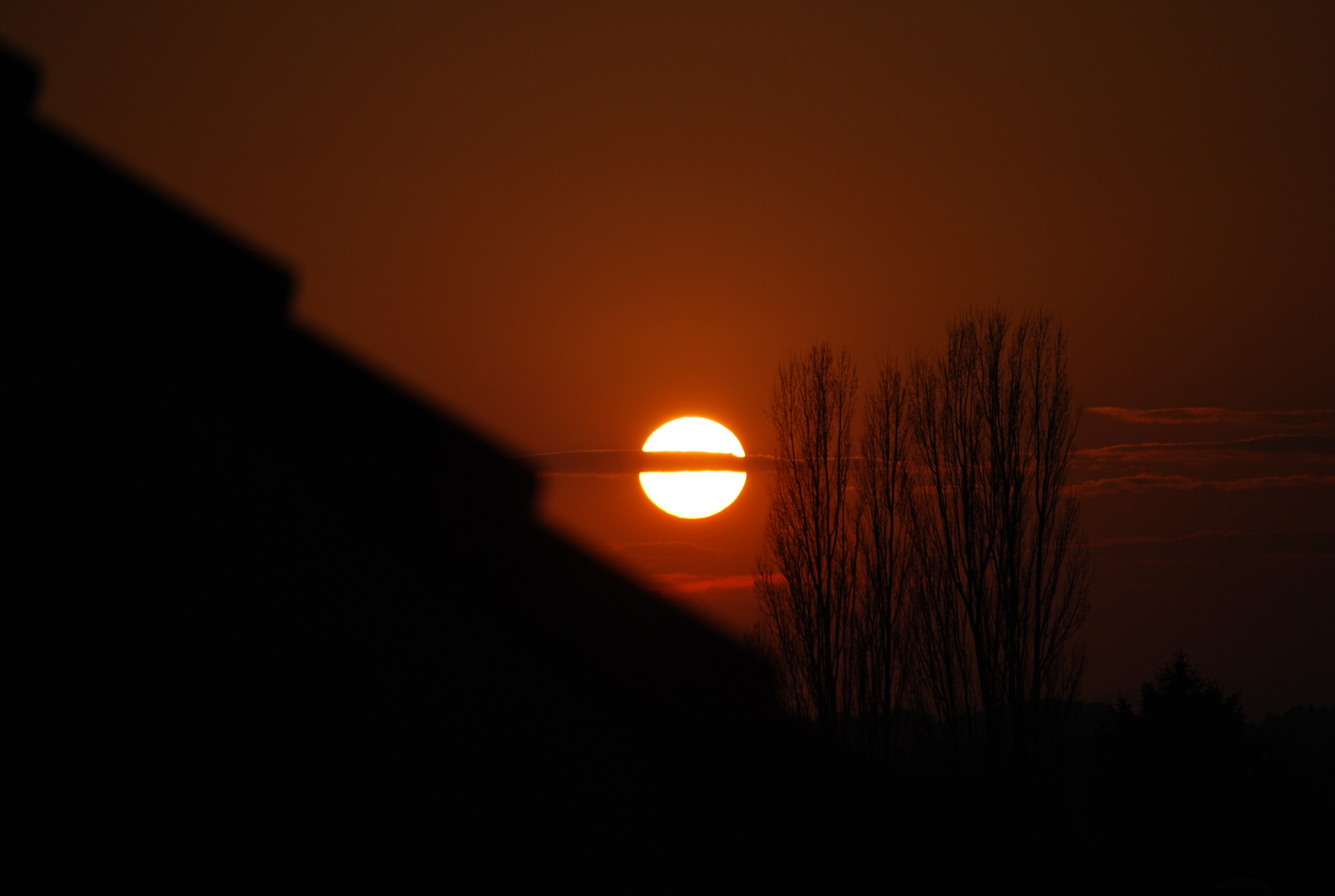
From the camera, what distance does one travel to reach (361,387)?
5.47 feet

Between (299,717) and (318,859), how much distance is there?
249 mm

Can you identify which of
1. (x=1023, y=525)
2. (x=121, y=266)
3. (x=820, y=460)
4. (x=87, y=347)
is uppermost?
(x=820, y=460)

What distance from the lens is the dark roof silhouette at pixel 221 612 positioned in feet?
4.55

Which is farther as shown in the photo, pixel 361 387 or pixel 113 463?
pixel 361 387

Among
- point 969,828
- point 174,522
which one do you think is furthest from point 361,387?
point 969,828

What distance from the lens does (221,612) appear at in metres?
1.40

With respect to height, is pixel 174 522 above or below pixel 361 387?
below

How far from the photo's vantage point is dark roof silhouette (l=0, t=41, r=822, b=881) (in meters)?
1.39

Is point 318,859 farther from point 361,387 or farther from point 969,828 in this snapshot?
point 969,828

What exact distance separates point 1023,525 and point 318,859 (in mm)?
16935

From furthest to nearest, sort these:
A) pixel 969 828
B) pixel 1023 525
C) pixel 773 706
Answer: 1. pixel 1023 525
2. pixel 969 828
3. pixel 773 706

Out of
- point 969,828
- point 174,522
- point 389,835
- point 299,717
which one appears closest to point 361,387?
point 174,522

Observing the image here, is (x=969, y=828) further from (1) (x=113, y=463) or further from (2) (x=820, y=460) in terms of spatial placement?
(2) (x=820, y=460)

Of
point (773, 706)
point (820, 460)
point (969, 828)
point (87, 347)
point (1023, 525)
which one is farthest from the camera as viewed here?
point (820, 460)
